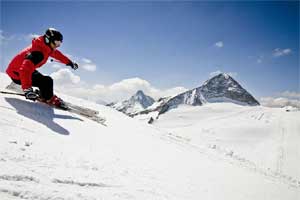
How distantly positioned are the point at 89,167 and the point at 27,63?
438 centimetres

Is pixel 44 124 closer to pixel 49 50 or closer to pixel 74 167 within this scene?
pixel 74 167

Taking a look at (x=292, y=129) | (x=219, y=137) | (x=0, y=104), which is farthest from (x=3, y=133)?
(x=292, y=129)

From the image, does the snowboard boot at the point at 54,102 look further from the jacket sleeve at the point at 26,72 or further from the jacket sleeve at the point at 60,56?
the jacket sleeve at the point at 60,56

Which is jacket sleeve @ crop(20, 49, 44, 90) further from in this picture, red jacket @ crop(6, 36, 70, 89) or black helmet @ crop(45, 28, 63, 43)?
black helmet @ crop(45, 28, 63, 43)

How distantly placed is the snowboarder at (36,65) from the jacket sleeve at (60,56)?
2.86 ft

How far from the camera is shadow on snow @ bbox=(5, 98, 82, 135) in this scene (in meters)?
6.02

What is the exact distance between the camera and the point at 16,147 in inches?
160

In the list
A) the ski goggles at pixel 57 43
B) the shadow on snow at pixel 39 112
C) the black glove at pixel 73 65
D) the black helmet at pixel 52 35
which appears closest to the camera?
the shadow on snow at pixel 39 112

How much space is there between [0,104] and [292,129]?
7407cm

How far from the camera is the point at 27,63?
23.9ft

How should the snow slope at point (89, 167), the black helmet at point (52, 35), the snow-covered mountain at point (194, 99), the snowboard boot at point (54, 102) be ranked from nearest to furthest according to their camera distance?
the snow slope at point (89, 167), the black helmet at point (52, 35), the snowboard boot at point (54, 102), the snow-covered mountain at point (194, 99)

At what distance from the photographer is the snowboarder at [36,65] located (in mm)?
7164

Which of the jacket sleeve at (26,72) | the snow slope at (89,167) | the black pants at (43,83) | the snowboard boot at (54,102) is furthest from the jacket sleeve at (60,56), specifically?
the snow slope at (89,167)

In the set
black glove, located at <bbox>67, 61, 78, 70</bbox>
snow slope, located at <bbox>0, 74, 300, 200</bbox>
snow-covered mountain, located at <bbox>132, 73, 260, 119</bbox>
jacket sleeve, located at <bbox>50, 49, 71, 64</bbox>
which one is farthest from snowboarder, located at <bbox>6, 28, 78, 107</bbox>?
snow-covered mountain, located at <bbox>132, 73, 260, 119</bbox>
